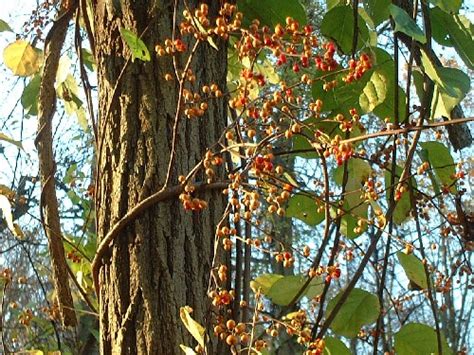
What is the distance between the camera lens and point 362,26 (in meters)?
1.12

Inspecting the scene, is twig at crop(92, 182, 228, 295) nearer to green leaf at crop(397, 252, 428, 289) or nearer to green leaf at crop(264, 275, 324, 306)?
green leaf at crop(264, 275, 324, 306)

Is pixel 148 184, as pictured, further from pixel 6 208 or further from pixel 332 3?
pixel 332 3

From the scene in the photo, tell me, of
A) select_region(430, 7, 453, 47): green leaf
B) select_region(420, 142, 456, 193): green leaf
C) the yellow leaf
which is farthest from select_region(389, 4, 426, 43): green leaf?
the yellow leaf

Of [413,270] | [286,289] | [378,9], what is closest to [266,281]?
[286,289]

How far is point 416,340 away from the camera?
0.99 metres

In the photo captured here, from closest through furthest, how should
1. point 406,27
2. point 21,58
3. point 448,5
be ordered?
point 406,27 → point 448,5 → point 21,58

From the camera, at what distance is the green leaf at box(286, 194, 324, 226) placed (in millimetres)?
1089

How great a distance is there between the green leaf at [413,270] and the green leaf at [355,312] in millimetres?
59

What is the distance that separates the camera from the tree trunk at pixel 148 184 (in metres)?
0.89

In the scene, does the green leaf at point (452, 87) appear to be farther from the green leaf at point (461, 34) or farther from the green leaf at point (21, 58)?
the green leaf at point (21, 58)

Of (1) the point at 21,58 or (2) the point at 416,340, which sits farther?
(1) the point at 21,58

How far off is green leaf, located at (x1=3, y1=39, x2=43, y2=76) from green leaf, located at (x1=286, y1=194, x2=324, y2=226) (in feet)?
1.71

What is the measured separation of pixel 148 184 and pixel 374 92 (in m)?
0.33

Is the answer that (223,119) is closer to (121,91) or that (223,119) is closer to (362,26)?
(121,91)
